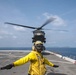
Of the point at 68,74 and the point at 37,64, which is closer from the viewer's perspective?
the point at 37,64

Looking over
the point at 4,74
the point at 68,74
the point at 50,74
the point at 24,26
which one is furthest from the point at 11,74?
the point at 24,26

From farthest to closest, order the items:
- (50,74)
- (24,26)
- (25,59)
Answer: (24,26) → (50,74) → (25,59)

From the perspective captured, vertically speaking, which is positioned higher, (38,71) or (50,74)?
(38,71)

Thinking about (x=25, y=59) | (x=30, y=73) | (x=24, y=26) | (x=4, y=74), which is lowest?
(x=4, y=74)

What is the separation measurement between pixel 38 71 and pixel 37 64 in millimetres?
236

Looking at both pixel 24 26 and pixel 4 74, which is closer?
pixel 4 74

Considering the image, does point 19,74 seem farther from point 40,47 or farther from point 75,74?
point 40,47

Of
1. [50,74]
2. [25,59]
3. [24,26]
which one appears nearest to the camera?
[25,59]

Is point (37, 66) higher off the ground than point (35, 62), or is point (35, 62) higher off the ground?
point (35, 62)

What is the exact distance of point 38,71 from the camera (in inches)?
282

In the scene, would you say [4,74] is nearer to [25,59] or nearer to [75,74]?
[75,74]

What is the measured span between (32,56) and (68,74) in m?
13.8

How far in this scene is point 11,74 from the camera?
2003 centimetres

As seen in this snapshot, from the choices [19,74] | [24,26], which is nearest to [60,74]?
[19,74]
